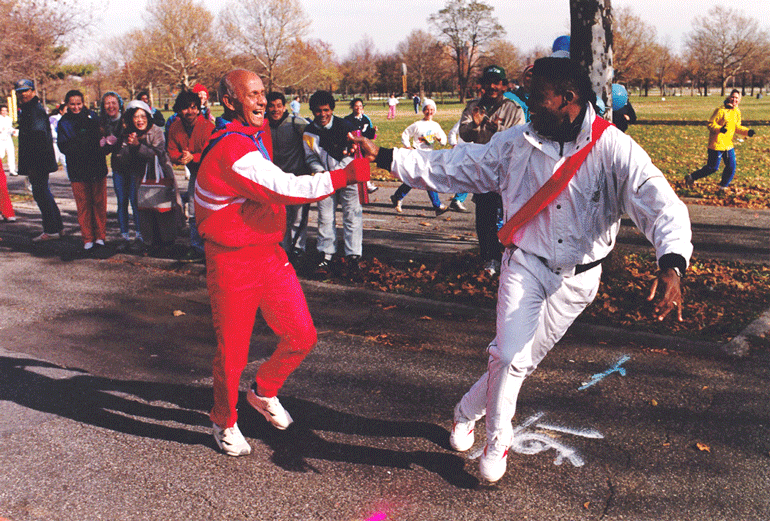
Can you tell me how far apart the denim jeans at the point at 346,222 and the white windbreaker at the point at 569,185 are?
4.38 metres

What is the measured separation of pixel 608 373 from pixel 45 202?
29.0 ft

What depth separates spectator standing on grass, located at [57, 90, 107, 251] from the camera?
9141 mm

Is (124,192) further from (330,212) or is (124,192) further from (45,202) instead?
(330,212)

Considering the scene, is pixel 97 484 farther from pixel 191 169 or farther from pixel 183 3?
pixel 183 3

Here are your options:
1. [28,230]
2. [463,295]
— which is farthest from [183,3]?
[463,295]

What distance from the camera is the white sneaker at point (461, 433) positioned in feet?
12.8

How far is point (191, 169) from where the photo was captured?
8.34 m

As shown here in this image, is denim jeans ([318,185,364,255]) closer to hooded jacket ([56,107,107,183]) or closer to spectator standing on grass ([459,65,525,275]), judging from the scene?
spectator standing on grass ([459,65,525,275])

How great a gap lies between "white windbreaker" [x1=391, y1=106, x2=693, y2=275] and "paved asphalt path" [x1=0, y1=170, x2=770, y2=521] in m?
1.26

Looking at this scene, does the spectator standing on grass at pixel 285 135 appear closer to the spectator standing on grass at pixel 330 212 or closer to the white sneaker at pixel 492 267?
the spectator standing on grass at pixel 330 212

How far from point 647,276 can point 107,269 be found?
21.7 ft

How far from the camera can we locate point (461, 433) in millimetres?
3893

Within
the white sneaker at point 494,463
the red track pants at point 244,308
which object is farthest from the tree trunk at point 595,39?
the white sneaker at point 494,463

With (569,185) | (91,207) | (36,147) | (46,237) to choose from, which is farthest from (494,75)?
(46,237)
